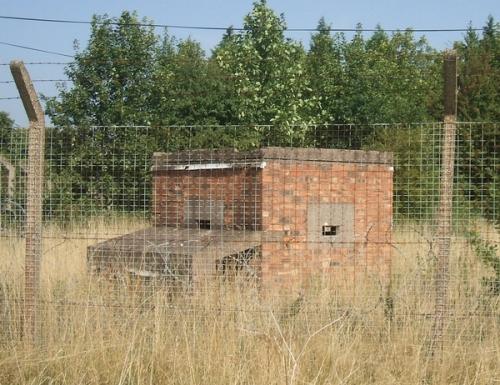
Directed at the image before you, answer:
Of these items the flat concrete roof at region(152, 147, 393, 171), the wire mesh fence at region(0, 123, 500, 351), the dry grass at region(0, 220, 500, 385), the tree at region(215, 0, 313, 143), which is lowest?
the dry grass at region(0, 220, 500, 385)

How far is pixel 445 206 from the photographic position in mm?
4977

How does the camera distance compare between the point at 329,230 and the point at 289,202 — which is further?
the point at 329,230

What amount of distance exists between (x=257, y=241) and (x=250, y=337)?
5.01ft

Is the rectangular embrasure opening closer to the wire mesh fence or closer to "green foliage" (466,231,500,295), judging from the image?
the wire mesh fence

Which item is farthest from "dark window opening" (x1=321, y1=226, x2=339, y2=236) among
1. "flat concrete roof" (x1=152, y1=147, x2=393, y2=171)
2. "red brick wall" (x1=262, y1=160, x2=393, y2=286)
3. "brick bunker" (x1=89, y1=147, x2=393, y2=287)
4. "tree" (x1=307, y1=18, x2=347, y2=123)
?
"tree" (x1=307, y1=18, x2=347, y2=123)

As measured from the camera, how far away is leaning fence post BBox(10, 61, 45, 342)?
553 centimetres

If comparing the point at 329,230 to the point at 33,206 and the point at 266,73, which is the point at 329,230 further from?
the point at 266,73

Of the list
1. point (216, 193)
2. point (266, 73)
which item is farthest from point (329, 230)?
point (266, 73)

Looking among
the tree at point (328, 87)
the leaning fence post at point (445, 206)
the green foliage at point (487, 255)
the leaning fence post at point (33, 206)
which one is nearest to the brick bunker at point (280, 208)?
the green foliage at point (487, 255)

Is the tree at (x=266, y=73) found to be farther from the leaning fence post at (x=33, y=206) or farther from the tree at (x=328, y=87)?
the leaning fence post at (x=33, y=206)

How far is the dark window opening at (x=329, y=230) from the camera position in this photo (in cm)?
875

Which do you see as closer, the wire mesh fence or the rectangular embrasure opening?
the wire mesh fence

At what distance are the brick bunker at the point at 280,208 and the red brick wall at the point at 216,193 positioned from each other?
12 millimetres

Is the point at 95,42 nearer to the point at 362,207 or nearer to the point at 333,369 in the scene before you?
the point at 362,207
